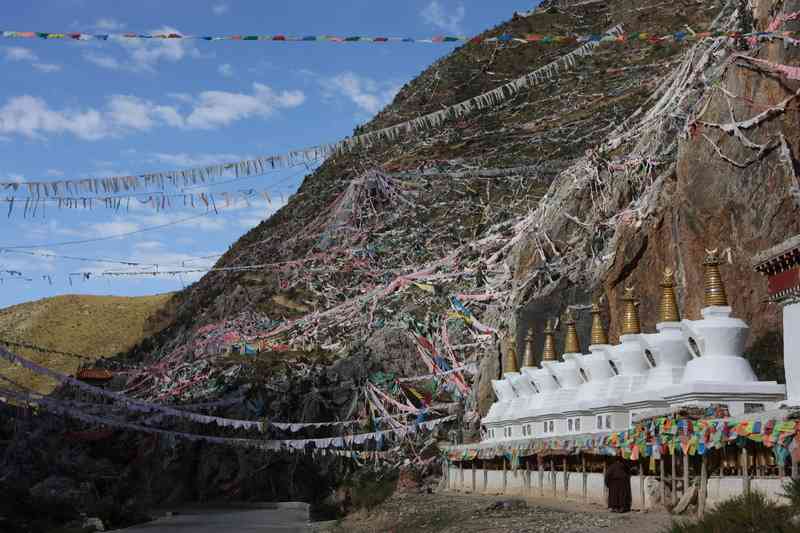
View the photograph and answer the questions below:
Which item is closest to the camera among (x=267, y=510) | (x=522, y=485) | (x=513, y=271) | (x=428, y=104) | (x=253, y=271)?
(x=522, y=485)

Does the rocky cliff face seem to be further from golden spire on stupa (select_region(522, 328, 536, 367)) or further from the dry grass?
the dry grass

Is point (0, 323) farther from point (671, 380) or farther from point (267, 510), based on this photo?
point (671, 380)

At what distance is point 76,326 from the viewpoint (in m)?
123

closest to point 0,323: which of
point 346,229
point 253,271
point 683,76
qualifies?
point 253,271

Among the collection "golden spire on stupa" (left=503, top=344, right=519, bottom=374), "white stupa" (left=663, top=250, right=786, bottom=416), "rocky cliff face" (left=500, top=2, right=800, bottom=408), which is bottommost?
"white stupa" (left=663, top=250, right=786, bottom=416)

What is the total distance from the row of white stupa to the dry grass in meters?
72.9

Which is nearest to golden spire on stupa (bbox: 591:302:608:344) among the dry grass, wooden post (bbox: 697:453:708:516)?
wooden post (bbox: 697:453:708:516)

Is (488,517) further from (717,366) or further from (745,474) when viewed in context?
(745,474)

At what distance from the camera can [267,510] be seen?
50656mm

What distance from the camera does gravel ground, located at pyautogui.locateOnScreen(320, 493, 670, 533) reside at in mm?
22656

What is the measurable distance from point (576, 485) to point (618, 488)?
473cm

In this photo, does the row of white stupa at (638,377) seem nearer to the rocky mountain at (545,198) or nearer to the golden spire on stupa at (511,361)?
the golden spire on stupa at (511,361)

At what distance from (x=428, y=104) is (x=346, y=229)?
34.0 meters

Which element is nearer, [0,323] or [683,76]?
[683,76]
